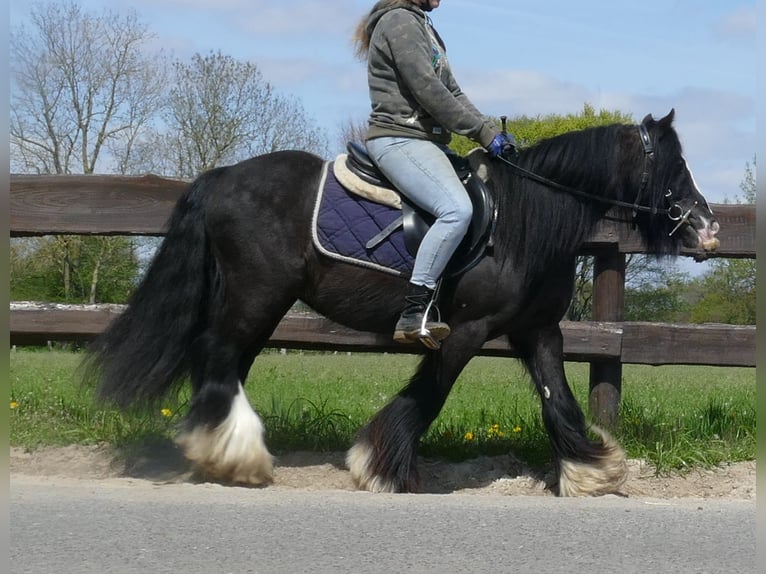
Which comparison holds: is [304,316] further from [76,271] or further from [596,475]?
[76,271]

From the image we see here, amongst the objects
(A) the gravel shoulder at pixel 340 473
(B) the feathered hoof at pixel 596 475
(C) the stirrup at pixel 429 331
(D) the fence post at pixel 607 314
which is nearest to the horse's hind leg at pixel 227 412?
(A) the gravel shoulder at pixel 340 473

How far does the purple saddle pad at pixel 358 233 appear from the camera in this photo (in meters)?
5.76

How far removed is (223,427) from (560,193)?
243cm

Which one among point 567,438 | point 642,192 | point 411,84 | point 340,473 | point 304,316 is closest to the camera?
point 411,84

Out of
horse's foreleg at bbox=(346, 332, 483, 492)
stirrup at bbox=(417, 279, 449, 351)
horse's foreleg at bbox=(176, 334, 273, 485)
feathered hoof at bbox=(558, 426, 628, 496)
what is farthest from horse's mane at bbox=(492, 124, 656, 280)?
horse's foreleg at bbox=(176, 334, 273, 485)

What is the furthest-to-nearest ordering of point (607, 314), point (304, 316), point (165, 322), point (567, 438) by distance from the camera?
point (607, 314) < point (304, 316) < point (165, 322) < point (567, 438)

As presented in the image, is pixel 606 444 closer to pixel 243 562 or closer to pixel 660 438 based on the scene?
pixel 660 438

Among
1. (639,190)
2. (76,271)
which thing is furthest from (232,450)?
(76,271)

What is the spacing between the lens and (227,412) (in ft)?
19.3

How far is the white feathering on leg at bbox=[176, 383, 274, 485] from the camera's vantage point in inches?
225

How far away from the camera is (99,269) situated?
19984mm

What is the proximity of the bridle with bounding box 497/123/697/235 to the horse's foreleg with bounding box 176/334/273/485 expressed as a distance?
207 cm

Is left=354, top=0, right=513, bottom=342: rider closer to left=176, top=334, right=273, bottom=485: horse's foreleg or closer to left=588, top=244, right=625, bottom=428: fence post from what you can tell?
left=176, top=334, right=273, bottom=485: horse's foreleg

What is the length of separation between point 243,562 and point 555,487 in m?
2.85
